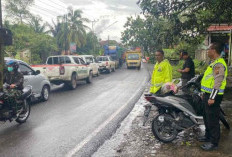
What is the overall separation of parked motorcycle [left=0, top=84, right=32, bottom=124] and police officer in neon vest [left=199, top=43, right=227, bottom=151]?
4.61 m

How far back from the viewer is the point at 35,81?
9.69 m

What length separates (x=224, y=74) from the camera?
4.51 m

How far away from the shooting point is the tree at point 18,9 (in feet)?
153

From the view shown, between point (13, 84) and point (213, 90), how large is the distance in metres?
4.87

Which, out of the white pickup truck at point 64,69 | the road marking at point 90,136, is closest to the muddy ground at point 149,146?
the road marking at point 90,136

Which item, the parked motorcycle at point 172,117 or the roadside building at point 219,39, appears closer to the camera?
the parked motorcycle at point 172,117

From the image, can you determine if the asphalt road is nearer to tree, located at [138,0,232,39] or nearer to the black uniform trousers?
the black uniform trousers

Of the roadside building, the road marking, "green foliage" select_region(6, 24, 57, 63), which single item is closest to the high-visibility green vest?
the road marking

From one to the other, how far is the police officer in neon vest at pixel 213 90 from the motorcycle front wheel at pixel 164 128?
2.17 feet

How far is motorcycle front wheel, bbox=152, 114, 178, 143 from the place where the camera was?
16.9 feet

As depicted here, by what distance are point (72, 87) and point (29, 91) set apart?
6482 millimetres

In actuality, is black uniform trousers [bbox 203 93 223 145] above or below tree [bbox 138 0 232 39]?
below

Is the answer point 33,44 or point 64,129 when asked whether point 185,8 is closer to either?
point 64,129

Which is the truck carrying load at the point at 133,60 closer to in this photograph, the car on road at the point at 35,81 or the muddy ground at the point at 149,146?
the car on road at the point at 35,81
